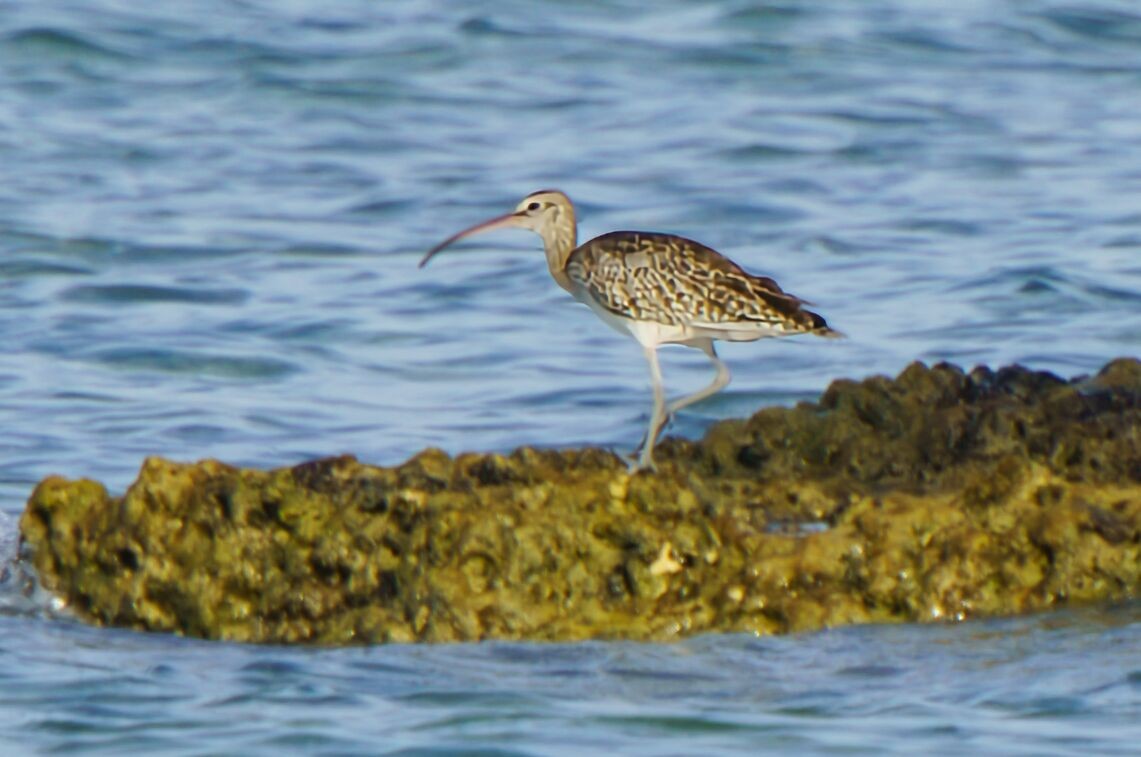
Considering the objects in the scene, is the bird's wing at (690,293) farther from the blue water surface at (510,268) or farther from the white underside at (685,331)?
the blue water surface at (510,268)

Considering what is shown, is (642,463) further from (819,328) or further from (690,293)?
(819,328)

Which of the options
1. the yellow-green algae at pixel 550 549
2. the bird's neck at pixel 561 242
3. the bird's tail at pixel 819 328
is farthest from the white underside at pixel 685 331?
the yellow-green algae at pixel 550 549

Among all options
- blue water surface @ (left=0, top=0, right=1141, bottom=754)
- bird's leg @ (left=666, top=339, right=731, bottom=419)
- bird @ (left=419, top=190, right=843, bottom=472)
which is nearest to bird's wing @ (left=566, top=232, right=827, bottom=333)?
bird @ (left=419, top=190, right=843, bottom=472)

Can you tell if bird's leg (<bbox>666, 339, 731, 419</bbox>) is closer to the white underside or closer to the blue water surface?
the white underside

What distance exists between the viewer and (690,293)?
25.5 feet

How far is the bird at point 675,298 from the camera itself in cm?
775

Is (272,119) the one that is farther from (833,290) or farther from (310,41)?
(833,290)

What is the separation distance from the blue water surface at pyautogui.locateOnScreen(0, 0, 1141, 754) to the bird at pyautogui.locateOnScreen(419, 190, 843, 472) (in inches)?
59.2

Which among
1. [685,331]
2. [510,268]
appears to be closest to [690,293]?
[685,331]

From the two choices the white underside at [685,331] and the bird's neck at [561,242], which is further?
the bird's neck at [561,242]

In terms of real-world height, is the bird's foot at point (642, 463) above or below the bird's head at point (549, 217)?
below

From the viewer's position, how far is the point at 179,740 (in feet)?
19.6

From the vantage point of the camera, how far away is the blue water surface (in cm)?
615

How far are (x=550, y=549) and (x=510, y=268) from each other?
29.8 feet
